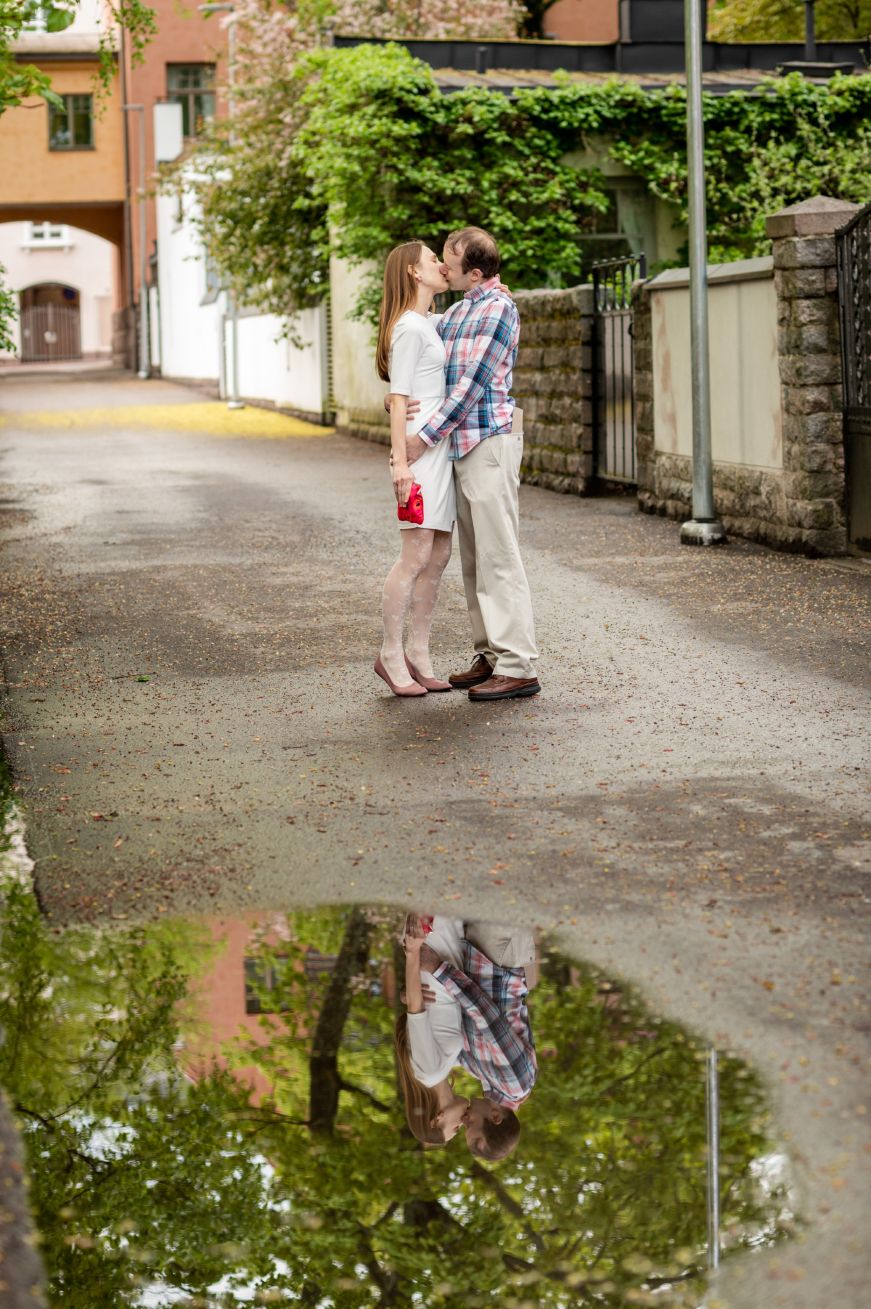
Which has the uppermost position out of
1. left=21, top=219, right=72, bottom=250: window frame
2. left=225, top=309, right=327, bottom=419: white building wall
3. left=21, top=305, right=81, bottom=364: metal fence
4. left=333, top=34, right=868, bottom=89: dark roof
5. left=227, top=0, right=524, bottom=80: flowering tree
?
left=21, top=219, right=72, bottom=250: window frame

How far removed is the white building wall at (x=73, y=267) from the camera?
75625 mm

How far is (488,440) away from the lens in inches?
306

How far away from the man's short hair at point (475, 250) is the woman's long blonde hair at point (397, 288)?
0.15 m

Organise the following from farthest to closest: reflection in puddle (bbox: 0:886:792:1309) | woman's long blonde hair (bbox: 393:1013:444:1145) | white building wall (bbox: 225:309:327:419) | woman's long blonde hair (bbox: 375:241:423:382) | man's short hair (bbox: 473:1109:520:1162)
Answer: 1. white building wall (bbox: 225:309:327:419)
2. woman's long blonde hair (bbox: 375:241:423:382)
3. woman's long blonde hair (bbox: 393:1013:444:1145)
4. man's short hair (bbox: 473:1109:520:1162)
5. reflection in puddle (bbox: 0:886:792:1309)

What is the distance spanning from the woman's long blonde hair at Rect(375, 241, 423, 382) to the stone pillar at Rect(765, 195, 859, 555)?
15.3ft

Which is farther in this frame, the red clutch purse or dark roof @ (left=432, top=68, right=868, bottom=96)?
dark roof @ (left=432, top=68, right=868, bottom=96)

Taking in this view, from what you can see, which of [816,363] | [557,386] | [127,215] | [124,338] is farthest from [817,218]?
Result: [124,338]

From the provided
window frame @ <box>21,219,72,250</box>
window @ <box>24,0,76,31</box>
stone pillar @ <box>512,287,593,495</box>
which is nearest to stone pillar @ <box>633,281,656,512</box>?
stone pillar @ <box>512,287,593,495</box>

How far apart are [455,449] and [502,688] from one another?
3.17 feet

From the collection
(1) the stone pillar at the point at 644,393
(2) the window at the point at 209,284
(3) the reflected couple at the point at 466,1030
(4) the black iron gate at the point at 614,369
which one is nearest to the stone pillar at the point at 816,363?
(1) the stone pillar at the point at 644,393

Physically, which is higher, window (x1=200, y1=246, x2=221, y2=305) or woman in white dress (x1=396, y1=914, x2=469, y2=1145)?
window (x1=200, y1=246, x2=221, y2=305)

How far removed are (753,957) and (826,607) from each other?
568 centimetres

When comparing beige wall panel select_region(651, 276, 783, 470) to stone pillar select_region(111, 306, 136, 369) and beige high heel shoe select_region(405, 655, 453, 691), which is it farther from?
stone pillar select_region(111, 306, 136, 369)

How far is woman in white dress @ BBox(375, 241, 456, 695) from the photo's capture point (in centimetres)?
760
